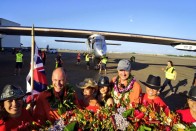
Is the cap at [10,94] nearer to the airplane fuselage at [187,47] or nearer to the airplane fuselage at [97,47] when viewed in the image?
the airplane fuselage at [97,47]

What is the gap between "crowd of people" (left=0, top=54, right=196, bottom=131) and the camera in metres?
3.09

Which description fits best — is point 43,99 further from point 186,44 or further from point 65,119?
point 186,44

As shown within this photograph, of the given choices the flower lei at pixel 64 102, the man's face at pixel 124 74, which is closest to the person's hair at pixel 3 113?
the flower lei at pixel 64 102

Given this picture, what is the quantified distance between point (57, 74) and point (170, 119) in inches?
74.9

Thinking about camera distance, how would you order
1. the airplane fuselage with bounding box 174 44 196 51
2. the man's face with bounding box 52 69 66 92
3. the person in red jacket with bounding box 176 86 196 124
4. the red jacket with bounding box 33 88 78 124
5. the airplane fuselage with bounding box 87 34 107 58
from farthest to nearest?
the airplane fuselage with bounding box 174 44 196 51, the airplane fuselage with bounding box 87 34 107 58, the man's face with bounding box 52 69 66 92, the red jacket with bounding box 33 88 78 124, the person in red jacket with bounding box 176 86 196 124

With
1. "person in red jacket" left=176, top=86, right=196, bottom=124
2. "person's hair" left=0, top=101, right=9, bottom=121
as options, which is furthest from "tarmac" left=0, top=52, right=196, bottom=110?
"person's hair" left=0, top=101, right=9, bottom=121

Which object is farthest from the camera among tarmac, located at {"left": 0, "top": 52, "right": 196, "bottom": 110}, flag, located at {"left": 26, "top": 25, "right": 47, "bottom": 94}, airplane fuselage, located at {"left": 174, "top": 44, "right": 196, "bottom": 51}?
airplane fuselage, located at {"left": 174, "top": 44, "right": 196, "bottom": 51}

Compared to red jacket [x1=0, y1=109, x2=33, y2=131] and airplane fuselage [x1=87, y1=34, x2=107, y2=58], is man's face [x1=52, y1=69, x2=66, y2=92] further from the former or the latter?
airplane fuselage [x1=87, y1=34, x2=107, y2=58]

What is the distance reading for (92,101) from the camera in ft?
13.4

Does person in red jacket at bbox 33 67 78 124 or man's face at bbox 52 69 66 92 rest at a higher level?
man's face at bbox 52 69 66 92

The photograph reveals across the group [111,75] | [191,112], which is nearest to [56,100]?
[191,112]

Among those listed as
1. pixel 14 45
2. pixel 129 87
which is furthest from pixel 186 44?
pixel 14 45

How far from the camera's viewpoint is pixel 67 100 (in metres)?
3.64

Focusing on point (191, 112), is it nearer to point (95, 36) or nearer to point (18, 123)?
point (18, 123)
